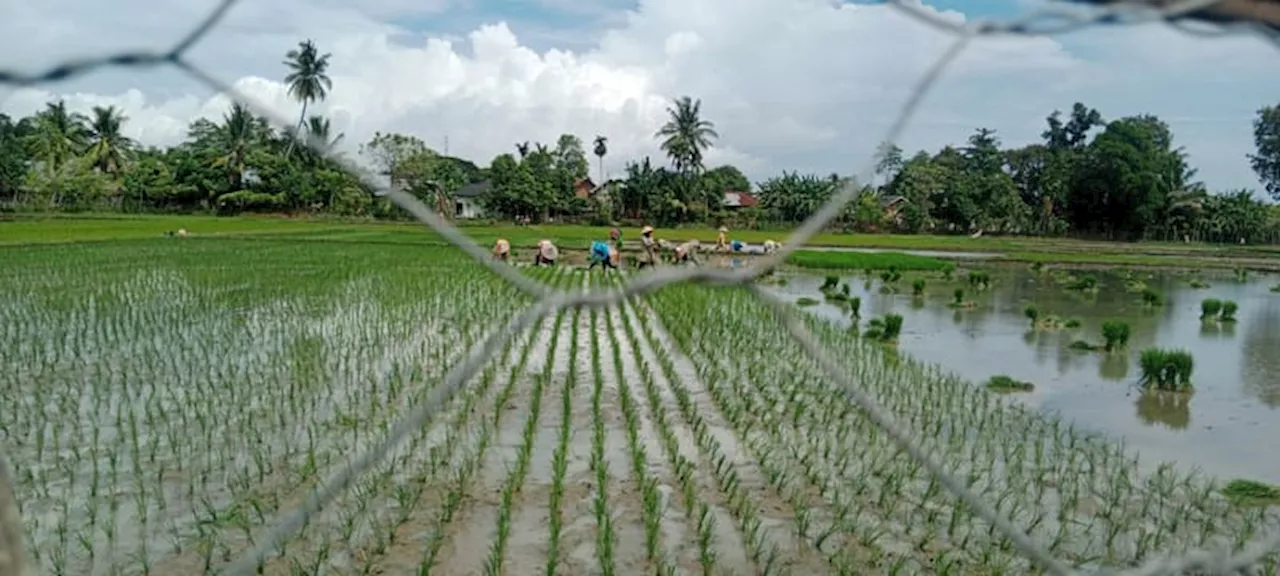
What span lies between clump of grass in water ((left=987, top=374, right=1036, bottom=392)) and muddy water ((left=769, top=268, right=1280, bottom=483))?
0.12 m

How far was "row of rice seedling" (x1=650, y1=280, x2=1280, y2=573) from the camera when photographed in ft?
12.9

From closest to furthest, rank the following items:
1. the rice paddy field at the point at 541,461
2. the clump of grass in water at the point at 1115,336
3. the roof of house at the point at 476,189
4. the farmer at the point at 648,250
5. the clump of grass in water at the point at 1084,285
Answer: the rice paddy field at the point at 541,461 < the clump of grass in water at the point at 1115,336 < the clump of grass in water at the point at 1084,285 < the farmer at the point at 648,250 < the roof of house at the point at 476,189

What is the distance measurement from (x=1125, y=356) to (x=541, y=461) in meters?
6.80

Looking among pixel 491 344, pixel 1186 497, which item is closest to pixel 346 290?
pixel 1186 497

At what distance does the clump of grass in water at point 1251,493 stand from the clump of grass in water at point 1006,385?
2.75 metres

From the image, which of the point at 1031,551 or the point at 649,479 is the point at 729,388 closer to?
the point at 649,479

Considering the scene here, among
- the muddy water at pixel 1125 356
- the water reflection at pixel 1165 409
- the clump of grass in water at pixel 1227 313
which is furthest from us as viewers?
the clump of grass in water at pixel 1227 313

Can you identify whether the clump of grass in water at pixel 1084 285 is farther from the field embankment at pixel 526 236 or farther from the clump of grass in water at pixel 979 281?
the field embankment at pixel 526 236

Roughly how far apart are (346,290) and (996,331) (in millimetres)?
7517

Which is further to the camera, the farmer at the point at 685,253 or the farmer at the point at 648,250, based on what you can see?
the farmer at the point at 685,253

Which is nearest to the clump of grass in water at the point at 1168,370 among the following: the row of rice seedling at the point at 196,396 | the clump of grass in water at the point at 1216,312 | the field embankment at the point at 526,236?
the row of rice seedling at the point at 196,396

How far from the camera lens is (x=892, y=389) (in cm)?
720

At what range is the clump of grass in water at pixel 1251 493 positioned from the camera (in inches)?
Answer: 183

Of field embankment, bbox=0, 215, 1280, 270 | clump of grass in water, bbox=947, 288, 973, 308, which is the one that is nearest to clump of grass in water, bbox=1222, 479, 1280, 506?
clump of grass in water, bbox=947, 288, 973, 308
